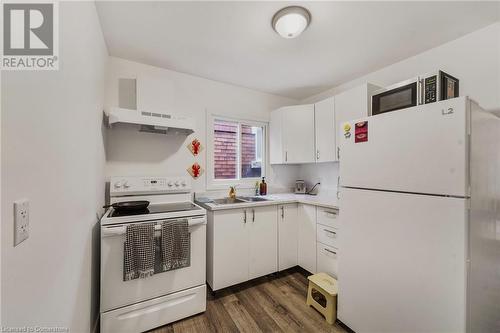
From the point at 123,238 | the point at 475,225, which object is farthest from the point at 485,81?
the point at 123,238

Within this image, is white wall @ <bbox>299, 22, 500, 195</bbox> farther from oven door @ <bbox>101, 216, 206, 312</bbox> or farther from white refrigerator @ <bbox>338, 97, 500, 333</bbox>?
oven door @ <bbox>101, 216, 206, 312</bbox>

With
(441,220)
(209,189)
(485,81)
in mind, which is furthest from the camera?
(209,189)

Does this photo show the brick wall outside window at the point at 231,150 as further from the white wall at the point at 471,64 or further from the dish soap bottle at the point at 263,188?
the white wall at the point at 471,64

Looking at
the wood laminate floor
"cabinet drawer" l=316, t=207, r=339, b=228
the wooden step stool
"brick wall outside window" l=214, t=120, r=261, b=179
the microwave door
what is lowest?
the wood laminate floor

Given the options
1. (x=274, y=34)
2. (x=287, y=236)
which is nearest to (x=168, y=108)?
(x=274, y=34)

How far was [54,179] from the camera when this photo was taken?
81 centimetres

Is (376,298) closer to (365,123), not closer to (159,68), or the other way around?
(365,123)

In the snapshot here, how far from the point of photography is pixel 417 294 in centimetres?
120

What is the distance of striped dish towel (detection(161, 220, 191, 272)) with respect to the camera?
62.2 inches

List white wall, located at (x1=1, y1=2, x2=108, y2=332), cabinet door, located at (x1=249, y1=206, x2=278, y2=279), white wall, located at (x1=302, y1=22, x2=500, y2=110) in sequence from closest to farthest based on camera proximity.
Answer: white wall, located at (x1=1, y1=2, x2=108, y2=332), white wall, located at (x1=302, y1=22, x2=500, y2=110), cabinet door, located at (x1=249, y1=206, x2=278, y2=279)

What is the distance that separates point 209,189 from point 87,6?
188 centimetres

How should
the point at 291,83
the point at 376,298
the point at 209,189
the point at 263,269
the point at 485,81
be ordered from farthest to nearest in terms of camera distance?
the point at 291,83 → the point at 209,189 → the point at 263,269 → the point at 485,81 → the point at 376,298

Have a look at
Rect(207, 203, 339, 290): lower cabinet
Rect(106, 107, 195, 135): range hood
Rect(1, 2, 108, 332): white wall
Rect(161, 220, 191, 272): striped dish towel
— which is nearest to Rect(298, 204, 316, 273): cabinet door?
Rect(207, 203, 339, 290): lower cabinet

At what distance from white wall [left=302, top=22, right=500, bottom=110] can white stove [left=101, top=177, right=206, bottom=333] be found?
2.53 m
